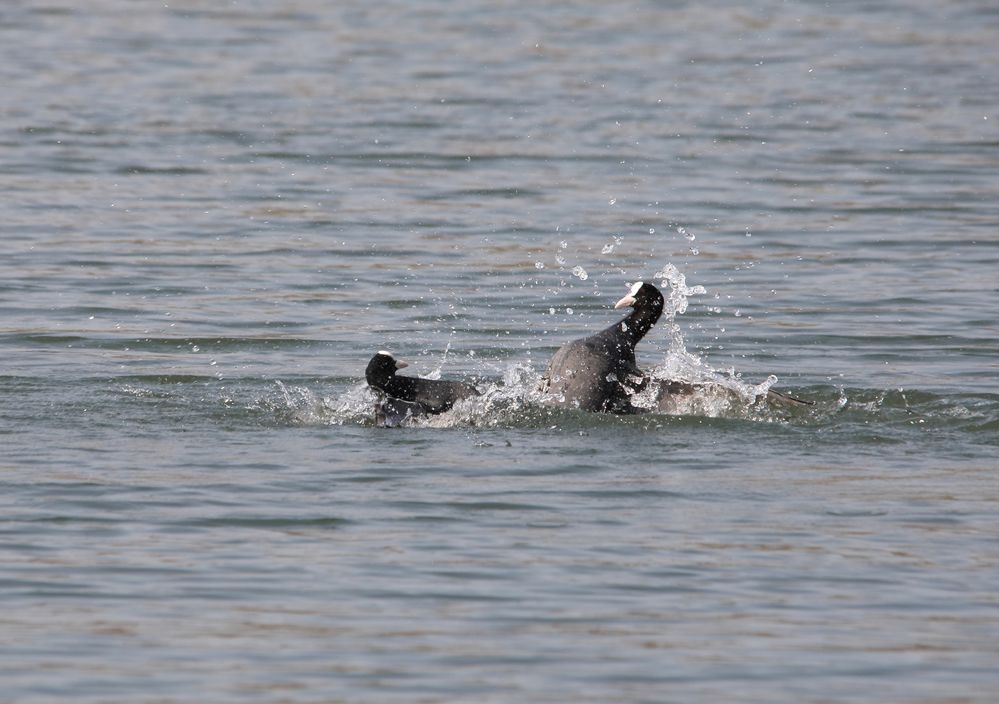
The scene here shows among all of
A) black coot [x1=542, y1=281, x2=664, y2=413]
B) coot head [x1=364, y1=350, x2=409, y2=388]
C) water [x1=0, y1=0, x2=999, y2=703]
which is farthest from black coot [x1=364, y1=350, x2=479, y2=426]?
black coot [x1=542, y1=281, x2=664, y2=413]

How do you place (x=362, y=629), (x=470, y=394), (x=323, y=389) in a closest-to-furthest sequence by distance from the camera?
(x=362, y=629) < (x=470, y=394) < (x=323, y=389)

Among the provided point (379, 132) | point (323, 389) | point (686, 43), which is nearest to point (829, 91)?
point (686, 43)

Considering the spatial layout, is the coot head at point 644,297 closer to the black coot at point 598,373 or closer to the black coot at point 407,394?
the black coot at point 598,373

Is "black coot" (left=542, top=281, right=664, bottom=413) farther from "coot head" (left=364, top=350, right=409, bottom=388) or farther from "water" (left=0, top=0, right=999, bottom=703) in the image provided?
"coot head" (left=364, top=350, right=409, bottom=388)

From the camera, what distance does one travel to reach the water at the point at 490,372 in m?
6.32

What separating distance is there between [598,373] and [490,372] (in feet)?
4.82

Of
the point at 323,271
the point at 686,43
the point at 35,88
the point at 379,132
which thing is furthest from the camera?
the point at 686,43

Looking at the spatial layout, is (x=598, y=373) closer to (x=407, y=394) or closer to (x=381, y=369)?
(x=407, y=394)

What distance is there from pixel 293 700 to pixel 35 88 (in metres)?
18.9

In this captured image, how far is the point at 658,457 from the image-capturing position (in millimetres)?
8828

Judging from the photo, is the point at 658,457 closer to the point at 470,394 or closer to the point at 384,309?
the point at 470,394

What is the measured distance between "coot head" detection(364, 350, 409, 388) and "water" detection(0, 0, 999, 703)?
11.5 inches

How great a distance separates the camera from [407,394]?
31.2 feet

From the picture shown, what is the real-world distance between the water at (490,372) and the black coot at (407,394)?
14cm
